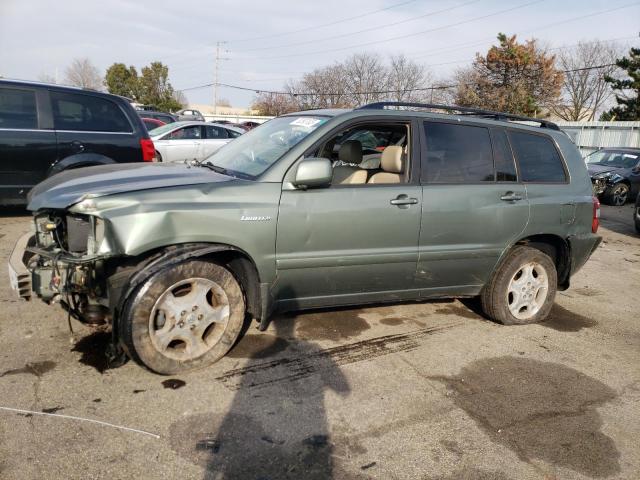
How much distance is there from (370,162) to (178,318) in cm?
248

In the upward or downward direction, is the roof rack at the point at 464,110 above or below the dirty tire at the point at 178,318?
above

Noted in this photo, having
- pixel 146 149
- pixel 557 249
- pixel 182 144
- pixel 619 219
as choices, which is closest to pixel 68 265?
pixel 557 249

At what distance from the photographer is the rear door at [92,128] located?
6.72m

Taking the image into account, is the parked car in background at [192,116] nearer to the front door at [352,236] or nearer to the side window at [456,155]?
the side window at [456,155]

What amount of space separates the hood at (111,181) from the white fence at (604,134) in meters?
20.9

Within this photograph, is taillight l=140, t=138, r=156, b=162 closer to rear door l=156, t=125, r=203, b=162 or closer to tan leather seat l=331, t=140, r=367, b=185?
tan leather seat l=331, t=140, r=367, b=185

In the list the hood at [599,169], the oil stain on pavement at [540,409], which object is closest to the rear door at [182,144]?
the oil stain on pavement at [540,409]

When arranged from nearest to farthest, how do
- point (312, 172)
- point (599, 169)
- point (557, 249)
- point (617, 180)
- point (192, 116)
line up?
point (312, 172) → point (557, 249) → point (617, 180) → point (599, 169) → point (192, 116)

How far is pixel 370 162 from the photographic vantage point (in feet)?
16.1

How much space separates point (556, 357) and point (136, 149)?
5782 millimetres

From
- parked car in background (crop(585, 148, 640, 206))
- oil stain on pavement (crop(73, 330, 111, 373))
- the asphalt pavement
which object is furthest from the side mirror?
parked car in background (crop(585, 148, 640, 206))

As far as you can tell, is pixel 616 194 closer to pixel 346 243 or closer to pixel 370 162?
pixel 370 162

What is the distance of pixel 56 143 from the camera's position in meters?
6.65

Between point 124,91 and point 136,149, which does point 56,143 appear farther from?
point 124,91
